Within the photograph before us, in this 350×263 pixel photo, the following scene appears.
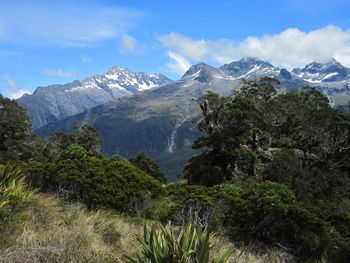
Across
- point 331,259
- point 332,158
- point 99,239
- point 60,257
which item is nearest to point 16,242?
point 60,257

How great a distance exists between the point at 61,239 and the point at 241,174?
21663 millimetres

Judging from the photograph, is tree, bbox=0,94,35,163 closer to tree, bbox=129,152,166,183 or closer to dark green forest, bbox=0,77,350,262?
dark green forest, bbox=0,77,350,262

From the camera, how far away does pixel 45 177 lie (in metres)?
11.9

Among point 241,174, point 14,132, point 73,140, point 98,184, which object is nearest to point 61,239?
point 98,184

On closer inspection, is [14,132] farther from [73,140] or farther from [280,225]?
[280,225]

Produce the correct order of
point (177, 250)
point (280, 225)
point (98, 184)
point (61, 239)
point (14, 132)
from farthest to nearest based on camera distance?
point (14, 132) → point (98, 184) → point (280, 225) → point (61, 239) → point (177, 250)

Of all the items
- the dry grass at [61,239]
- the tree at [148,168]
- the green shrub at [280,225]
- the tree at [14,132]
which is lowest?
the tree at [148,168]

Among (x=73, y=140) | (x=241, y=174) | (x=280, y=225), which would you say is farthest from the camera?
(x=73, y=140)

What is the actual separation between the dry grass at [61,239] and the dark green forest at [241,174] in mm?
721

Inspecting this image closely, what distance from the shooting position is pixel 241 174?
85.4 ft

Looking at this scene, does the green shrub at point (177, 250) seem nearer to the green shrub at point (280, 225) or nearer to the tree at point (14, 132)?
→ the green shrub at point (280, 225)

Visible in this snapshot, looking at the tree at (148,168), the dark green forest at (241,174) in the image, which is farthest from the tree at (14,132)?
the tree at (148,168)

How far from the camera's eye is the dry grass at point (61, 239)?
512cm

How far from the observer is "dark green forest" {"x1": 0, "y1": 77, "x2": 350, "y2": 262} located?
964cm
